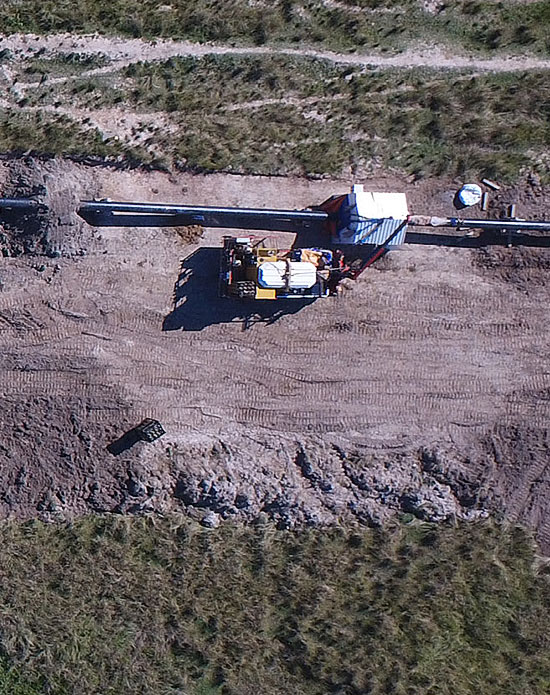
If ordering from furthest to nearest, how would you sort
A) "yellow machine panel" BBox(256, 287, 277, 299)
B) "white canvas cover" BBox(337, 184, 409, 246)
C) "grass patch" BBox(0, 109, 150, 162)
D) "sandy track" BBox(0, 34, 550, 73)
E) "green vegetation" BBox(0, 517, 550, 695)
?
1. "sandy track" BBox(0, 34, 550, 73)
2. "grass patch" BBox(0, 109, 150, 162)
3. "green vegetation" BBox(0, 517, 550, 695)
4. "white canvas cover" BBox(337, 184, 409, 246)
5. "yellow machine panel" BBox(256, 287, 277, 299)

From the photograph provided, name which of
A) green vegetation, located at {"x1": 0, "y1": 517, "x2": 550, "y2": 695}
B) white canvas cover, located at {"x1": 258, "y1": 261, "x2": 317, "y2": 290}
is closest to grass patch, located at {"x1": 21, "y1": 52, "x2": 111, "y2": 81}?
white canvas cover, located at {"x1": 258, "y1": 261, "x2": 317, "y2": 290}

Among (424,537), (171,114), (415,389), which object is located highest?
(171,114)

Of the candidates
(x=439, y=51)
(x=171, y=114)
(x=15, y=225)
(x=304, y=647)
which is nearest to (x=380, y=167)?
(x=439, y=51)

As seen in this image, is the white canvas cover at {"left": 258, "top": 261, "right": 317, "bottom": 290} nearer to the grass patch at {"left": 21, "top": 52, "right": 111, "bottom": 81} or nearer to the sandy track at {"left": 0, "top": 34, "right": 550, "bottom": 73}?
the sandy track at {"left": 0, "top": 34, "right": 550, "bottom": 73}

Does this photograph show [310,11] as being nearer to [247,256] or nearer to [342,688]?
[247,256]

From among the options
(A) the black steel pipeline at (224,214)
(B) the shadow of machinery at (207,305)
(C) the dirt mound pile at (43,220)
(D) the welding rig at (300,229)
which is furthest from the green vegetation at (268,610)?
(A) the black steel pipeline at (224,214)

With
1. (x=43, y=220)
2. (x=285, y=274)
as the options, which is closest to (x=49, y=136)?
(x=43, y=220)

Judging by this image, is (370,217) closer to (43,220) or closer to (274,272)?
(274,272)

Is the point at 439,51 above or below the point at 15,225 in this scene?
above
